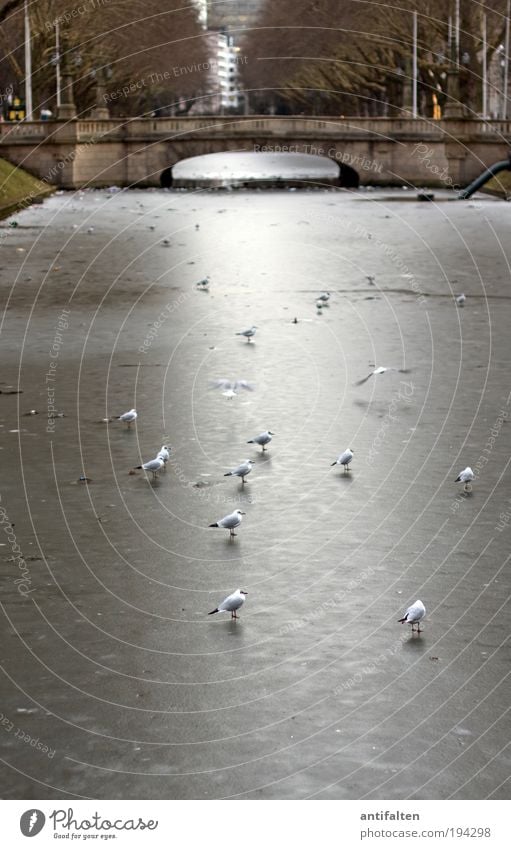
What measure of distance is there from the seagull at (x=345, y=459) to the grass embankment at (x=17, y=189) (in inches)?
1499

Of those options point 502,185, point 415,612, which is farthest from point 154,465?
point 502,185

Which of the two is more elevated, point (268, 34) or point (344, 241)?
point (268, 34)

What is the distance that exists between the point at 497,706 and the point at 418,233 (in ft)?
127

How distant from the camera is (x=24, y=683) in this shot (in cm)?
960

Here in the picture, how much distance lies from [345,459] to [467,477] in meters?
1.42

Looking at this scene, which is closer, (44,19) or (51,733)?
(51,733)

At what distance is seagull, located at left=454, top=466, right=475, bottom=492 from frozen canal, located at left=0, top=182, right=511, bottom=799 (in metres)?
0.12

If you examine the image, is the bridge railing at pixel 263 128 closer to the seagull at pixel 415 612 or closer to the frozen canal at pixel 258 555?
the frozen canal at pixel 258 555

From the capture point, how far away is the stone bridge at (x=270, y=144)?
266 feet

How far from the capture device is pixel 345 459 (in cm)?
1502

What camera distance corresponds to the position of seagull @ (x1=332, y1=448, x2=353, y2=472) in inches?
588
